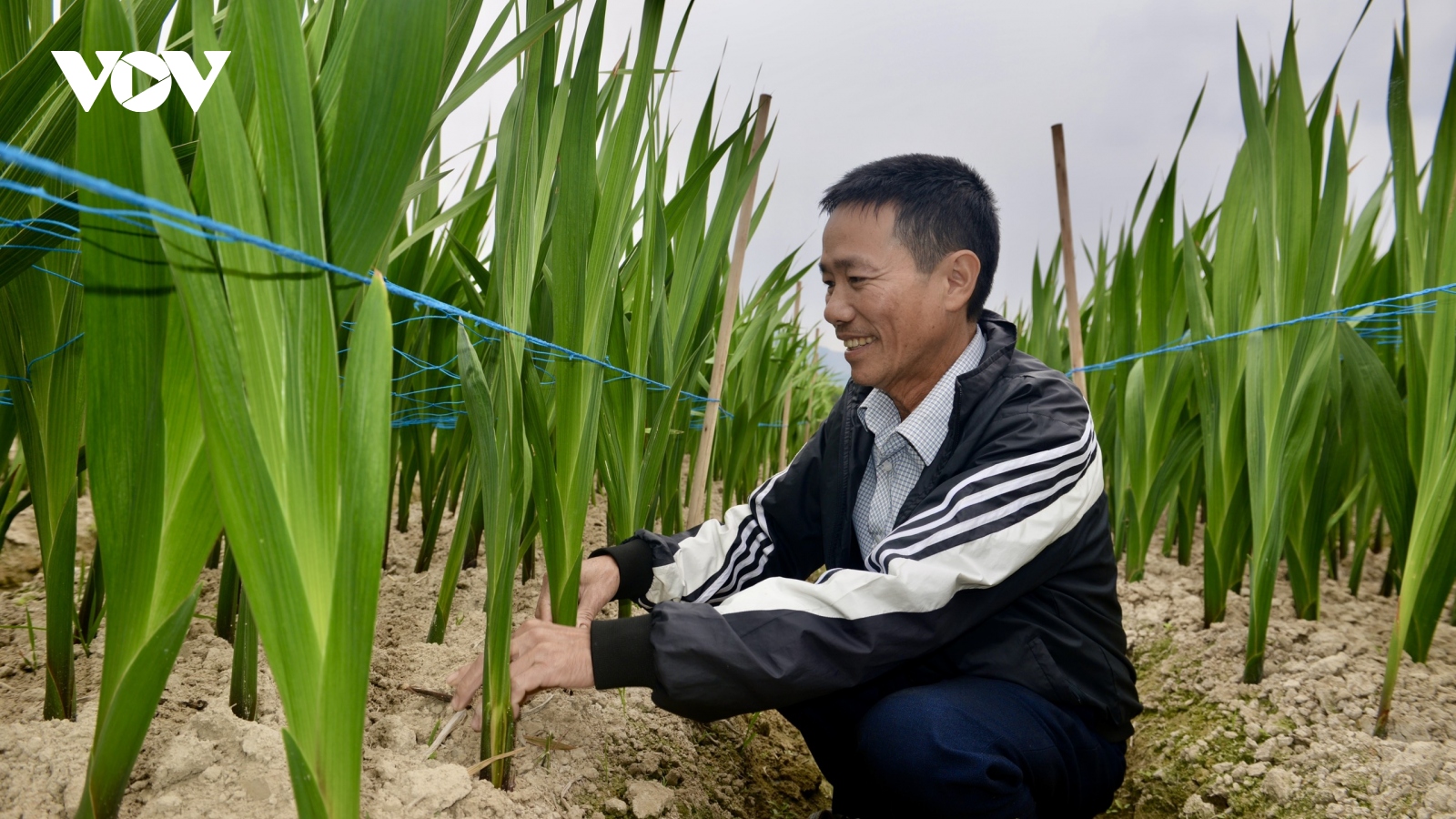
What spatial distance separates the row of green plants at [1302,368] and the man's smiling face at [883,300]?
21.7 inches

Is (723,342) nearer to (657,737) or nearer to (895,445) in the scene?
(895,445)

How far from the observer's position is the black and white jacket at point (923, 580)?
85cm

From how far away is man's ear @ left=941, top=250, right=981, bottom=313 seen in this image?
1.22 m

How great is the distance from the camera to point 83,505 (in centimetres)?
202

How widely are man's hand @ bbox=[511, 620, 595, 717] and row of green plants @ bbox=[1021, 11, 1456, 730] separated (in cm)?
109

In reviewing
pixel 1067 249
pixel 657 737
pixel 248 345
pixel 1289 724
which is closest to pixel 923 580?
pixel 657 737

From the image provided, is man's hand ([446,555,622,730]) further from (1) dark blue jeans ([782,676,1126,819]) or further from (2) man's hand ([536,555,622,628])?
(1) dark blue jeans ([782,676,1126,819])

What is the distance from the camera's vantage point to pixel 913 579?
0.91 meters

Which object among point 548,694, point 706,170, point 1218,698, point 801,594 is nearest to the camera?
point 801,594

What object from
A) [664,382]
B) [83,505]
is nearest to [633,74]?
[664,382]

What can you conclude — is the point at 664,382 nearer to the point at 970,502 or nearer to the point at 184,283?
the point at 970,502

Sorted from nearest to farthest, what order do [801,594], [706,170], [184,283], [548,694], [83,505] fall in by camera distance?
[184,283]
[801,594]
[548,694]
[706,170]
[83,505]

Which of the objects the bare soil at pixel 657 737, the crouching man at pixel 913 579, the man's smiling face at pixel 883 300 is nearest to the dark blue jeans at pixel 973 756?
the crouching man at pixel 913 579

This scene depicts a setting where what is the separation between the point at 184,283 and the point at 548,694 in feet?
2.66
